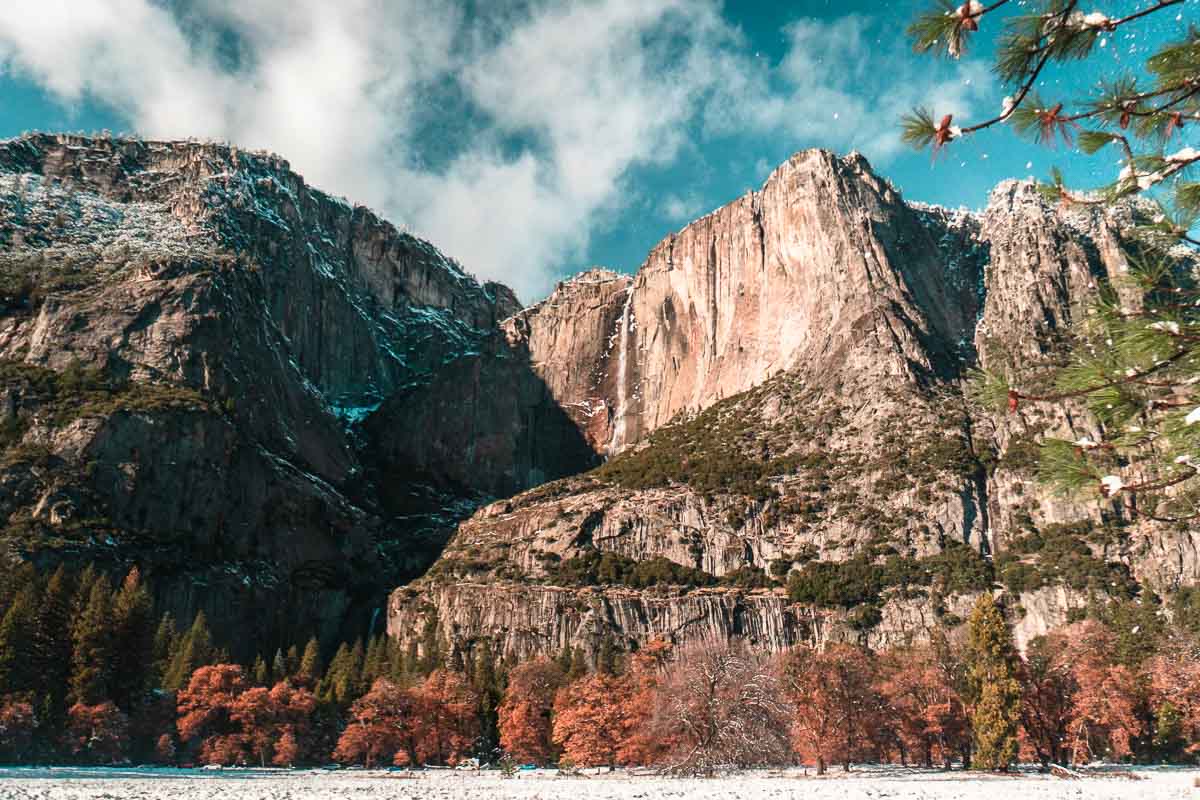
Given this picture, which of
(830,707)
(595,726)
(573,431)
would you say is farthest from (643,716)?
(573,431)

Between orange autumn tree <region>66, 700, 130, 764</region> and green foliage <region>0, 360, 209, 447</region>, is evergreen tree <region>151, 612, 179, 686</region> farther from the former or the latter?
green foliage <region>0, 360, 209, 447</region>

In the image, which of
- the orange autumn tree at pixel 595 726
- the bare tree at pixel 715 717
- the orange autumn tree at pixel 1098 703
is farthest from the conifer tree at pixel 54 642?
the orange autumn tree at pixel 1098 703

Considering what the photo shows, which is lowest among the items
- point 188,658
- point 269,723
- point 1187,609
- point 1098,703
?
point 269,723

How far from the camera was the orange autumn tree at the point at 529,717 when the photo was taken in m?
61.2

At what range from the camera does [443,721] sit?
6481 centimetres

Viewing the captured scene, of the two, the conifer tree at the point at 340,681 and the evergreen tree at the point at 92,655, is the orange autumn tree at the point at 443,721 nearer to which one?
the conifer tree at the point at 340,681

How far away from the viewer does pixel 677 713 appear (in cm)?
4094

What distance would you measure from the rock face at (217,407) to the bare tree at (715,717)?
7242cm

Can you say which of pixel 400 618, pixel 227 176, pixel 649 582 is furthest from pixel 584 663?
pixel 227 176

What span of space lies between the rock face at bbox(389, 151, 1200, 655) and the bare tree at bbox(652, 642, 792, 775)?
39.4 meters

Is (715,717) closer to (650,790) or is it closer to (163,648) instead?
(650,790)

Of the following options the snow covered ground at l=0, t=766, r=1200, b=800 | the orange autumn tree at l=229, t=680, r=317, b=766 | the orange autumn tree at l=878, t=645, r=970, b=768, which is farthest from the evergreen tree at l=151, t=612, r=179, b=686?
the orange autumn tree at l=878, t=645, r=970, b=768

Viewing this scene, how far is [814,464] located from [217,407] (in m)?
83.0

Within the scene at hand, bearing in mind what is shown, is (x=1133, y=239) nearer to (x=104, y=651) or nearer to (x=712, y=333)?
(x=104, y=651)
